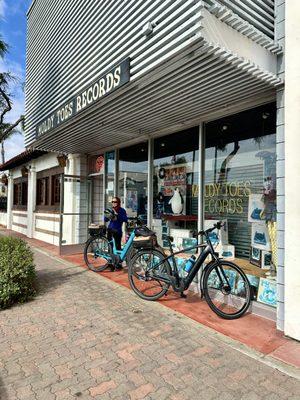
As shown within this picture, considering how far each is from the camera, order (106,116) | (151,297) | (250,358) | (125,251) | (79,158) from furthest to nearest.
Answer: (79,158) → (125,251) → (106,116) → (151,297) → (250,358)

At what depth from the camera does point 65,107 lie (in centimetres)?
553

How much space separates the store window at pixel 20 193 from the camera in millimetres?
14258

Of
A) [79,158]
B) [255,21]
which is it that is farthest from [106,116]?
[79,158]

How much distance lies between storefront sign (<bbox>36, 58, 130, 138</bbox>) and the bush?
2345 millimetres

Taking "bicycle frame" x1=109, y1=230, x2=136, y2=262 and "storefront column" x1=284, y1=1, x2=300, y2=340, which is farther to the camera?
"bicycle frame" x1=109, y1=230, x2=136, y2=262

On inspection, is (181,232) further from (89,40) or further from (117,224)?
(89,40)

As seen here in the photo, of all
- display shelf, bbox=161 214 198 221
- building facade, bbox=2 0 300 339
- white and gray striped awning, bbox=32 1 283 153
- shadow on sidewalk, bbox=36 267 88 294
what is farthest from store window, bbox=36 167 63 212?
display shelf, bbox=161 214 198 221

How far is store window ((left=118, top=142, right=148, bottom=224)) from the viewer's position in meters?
6.81

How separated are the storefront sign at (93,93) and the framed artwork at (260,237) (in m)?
2.83

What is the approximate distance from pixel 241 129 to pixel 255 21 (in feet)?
5.19

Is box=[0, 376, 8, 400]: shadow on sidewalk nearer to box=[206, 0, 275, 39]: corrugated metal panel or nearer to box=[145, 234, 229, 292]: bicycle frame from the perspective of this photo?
box=[145, 234, 229, 292]: bicycle frame

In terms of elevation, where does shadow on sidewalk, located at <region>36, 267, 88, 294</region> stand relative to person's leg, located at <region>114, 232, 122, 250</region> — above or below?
below

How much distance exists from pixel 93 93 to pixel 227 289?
3316mm

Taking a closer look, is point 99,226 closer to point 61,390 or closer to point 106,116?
point 106,116
